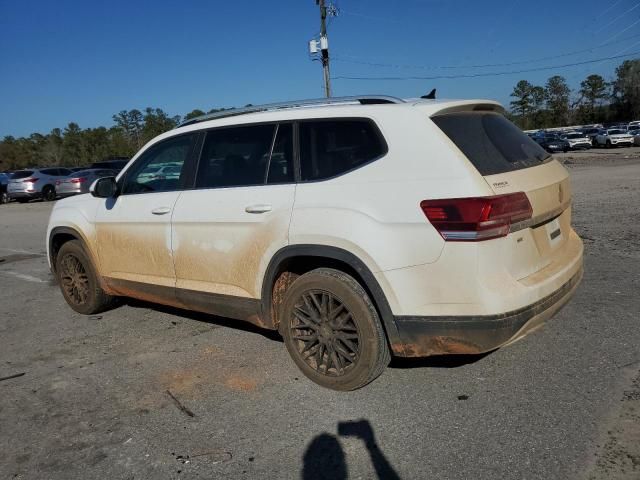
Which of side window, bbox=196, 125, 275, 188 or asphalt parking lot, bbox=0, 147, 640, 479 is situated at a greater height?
side window, bbox=196, 125, 275, 188

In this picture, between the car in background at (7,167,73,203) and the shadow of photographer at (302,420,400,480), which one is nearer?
the shadow of photographer at (302,420,400,480)

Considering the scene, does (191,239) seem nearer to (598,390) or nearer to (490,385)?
(490,385)

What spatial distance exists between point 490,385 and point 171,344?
2.69 m

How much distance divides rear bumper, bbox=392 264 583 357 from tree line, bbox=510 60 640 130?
96.0 metres

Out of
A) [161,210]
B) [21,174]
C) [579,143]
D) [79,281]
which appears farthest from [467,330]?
[579,143]

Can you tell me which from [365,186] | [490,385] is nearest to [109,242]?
[365,186]

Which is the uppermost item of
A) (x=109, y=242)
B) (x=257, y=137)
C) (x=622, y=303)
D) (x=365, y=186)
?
(x=257, y=137)

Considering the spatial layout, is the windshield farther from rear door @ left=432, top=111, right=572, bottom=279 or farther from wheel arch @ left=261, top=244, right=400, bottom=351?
rear door @ left=432, top=111, right=572, bottom=279

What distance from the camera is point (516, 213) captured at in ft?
10.2

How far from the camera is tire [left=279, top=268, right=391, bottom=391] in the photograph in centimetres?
338

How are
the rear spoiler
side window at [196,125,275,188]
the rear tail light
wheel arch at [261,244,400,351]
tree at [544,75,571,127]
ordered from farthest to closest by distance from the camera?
1. tree at [544,75,571,127]
2. side window at [196,125,275,188]
3. the rear spoiler
4. wheel arch at [261,244,400,351]
5. the rear tail light

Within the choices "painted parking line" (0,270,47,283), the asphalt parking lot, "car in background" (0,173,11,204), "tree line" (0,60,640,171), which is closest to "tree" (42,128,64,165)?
"tree line" (0,60,640,171)

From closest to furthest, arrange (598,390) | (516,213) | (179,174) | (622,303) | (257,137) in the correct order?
(516,213) → (598,390) → (257,137) → (179,174) → (622,303)

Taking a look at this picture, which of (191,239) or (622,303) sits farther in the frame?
(622,303)
